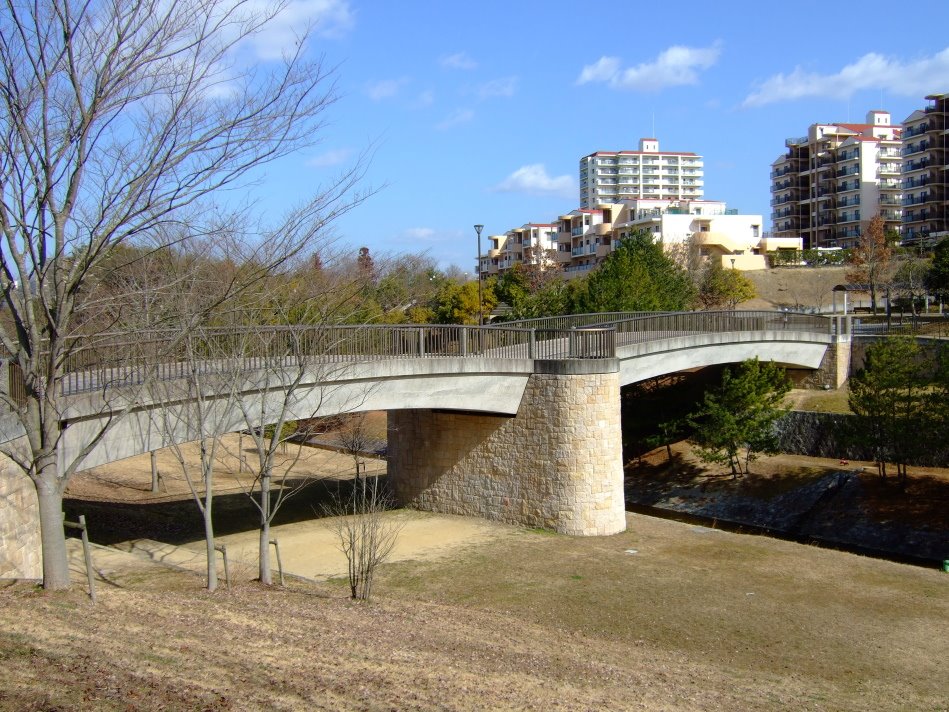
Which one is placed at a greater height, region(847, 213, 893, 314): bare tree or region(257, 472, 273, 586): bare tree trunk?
region(847, 213, 893, 314): bare tree

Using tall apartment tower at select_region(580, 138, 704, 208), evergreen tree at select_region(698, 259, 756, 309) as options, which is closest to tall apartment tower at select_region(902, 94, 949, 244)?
evergreen tree at select_region(698, 259, 756, 309)

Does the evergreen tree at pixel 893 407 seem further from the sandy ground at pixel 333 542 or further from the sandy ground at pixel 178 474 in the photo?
the sandy ground at pixel 178 474

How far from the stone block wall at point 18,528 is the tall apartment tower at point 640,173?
389ft

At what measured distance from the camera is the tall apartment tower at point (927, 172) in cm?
6731

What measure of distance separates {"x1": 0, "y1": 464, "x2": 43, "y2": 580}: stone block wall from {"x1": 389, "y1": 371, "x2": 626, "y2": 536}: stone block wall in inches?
405

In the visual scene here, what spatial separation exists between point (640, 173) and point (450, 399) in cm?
11441

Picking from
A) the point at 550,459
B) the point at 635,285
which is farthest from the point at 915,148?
the point at 550,459

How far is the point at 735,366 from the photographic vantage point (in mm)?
31703

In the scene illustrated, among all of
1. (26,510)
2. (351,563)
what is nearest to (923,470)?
(351,563)

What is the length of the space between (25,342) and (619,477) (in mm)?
13266

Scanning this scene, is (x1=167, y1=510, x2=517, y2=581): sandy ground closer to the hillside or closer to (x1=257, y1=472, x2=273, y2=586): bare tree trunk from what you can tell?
(x1=257, y1=472, x2=273, y2=586): bare tree trunk

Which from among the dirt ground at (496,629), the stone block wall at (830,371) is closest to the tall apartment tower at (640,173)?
the stone block wall at (830,371)

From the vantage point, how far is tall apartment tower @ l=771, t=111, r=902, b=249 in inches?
3159

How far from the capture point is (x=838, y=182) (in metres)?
84.1
